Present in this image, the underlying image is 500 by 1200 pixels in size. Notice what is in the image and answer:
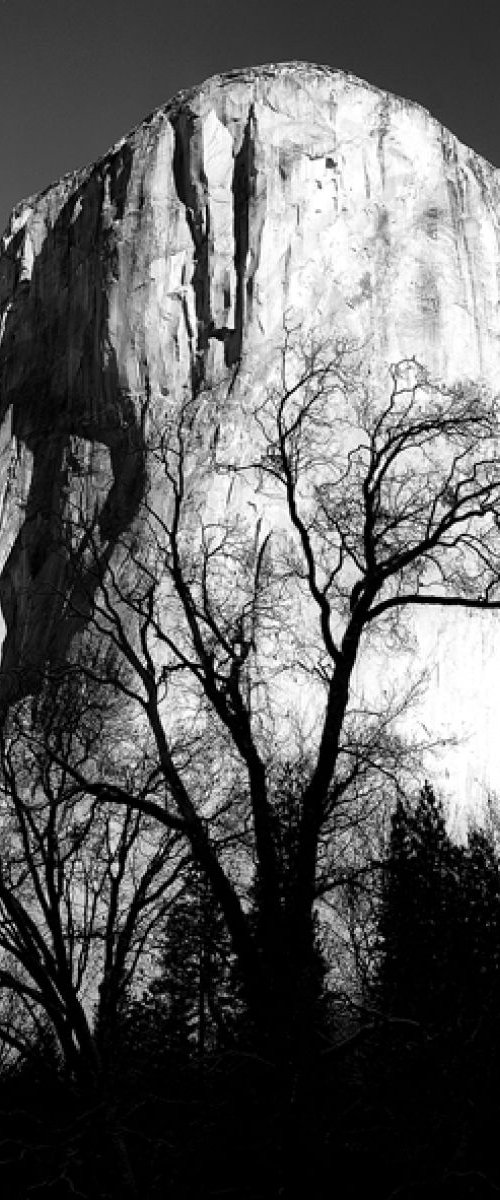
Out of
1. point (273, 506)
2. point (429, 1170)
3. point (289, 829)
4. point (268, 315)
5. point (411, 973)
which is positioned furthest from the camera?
point (268, 315)

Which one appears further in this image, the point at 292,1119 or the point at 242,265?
the point at 242,265

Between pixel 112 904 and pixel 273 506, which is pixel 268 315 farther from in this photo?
pixel 112 904

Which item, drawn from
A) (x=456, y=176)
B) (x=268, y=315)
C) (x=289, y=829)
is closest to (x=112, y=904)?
(x=289, y=829)

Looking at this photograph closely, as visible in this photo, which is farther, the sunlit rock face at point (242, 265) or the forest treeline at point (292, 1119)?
the sunlit rock face at point (242, 265)

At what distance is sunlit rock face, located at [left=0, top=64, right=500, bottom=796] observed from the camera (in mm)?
34281

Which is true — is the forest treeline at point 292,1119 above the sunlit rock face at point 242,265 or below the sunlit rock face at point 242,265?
below

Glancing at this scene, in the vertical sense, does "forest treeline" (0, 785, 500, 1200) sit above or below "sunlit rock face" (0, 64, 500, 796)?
below

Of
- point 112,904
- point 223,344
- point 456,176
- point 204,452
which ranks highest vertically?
point 456,176

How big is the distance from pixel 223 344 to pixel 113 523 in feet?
20.8

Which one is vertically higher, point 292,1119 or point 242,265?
point 242,265

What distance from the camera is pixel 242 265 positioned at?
34.5m

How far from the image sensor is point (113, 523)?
3177 centimetres

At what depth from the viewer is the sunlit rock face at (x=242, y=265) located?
112 ft

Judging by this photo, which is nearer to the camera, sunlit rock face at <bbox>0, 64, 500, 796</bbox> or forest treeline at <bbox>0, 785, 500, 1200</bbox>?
forest treeline at <bbox>0, 785, 500, 1200</bbox>
